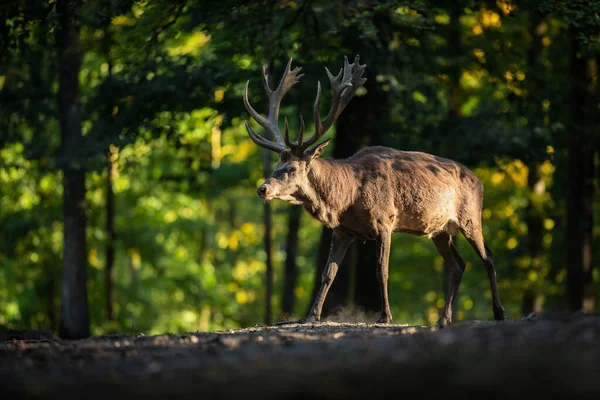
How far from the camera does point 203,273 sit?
3089cm

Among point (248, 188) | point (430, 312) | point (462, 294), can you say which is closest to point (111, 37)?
point (248, 188)

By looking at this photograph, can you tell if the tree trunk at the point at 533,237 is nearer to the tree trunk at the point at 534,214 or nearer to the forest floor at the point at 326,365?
the tree trunk at the point at 534,214

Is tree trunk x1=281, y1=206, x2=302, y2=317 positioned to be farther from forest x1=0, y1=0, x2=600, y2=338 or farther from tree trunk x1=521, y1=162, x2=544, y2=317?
tree trunk x1=521, y1=162, x2=544, y2=317

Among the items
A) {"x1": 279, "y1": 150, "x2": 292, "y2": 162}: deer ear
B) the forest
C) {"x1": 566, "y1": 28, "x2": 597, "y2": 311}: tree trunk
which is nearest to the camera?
{"x1": 279, "y1": 150, "x2": 292, "y2": 162}: deer ear

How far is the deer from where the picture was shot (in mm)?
11750

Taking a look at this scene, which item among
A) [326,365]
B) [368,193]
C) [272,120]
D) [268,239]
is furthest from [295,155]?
[268,239]

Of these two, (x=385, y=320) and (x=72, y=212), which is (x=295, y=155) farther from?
(x=72, y=212)

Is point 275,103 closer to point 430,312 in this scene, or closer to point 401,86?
point 401,86

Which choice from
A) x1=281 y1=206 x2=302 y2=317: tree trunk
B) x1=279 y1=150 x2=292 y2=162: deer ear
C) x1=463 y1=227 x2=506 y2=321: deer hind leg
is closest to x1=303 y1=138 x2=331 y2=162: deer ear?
x1=279 y1=150 x2=292 y2=162: deer ear

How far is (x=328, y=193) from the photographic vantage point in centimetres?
1177

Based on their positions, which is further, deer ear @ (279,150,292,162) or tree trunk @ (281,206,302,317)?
tree trunk @ (281,206,302,317)

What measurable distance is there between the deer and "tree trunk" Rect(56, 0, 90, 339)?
22.0 ft

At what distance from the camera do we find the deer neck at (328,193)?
38.7ft

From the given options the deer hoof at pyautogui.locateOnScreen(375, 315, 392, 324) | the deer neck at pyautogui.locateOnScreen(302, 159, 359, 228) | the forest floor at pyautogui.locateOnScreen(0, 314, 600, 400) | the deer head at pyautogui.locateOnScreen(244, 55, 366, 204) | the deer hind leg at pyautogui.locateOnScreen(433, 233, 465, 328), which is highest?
the deer head at pyautogui.locateOnScreen(244, 55, 366, 204)
